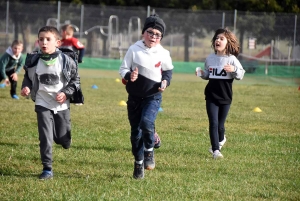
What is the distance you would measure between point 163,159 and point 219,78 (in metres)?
1.41

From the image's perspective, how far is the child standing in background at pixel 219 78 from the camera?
8.68 meters

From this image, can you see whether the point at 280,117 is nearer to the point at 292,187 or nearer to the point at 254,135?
the point at 254,135

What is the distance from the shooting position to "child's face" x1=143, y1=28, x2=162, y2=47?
278 inches

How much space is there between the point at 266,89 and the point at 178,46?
7700 mm

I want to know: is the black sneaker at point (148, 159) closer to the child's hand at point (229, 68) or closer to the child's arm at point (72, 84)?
the child's arm at point (72, 84)

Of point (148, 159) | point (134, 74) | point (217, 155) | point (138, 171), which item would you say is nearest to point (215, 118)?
point (217, 155)

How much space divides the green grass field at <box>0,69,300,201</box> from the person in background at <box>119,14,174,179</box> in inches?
16.0

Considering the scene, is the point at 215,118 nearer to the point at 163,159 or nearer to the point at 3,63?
the point at 163,159

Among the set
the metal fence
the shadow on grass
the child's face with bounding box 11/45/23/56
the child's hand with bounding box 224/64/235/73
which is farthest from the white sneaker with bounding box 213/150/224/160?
the metal fence

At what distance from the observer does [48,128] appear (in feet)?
22.7

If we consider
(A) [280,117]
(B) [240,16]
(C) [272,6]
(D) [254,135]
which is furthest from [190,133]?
→ (C) [272,6]

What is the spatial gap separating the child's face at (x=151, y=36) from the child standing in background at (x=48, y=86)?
2.82 ft

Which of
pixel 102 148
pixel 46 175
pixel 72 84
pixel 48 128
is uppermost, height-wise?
pixel 72 84

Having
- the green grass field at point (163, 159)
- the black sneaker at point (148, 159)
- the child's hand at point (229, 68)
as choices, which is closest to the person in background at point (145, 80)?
the black sneaker at point (148, 159)
